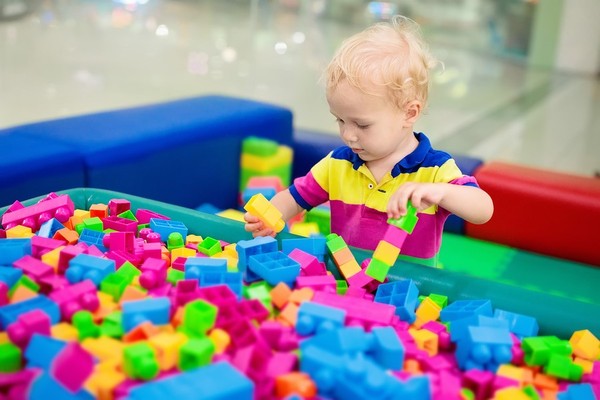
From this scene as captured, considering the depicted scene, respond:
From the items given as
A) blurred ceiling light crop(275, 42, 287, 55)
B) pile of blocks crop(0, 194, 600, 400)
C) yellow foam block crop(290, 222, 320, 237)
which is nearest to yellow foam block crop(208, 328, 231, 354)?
pile of blocks crop(0, 194, 600, 400)

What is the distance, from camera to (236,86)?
4.33 metres

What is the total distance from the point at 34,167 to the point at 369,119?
711mm

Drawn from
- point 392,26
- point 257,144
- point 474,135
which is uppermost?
point 392,26

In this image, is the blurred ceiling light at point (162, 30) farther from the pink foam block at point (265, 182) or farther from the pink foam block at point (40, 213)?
the pink foam block at point (40, 213)

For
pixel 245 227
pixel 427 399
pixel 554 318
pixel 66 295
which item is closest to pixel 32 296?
pixel 66 295

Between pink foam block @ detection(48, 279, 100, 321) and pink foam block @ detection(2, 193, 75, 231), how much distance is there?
27 centimetres

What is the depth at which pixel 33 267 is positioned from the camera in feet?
3.01

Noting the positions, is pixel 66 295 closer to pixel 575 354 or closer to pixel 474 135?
pixel 575 354

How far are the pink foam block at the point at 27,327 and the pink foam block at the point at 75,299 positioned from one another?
0.04m

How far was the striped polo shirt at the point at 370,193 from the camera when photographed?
3.84ft

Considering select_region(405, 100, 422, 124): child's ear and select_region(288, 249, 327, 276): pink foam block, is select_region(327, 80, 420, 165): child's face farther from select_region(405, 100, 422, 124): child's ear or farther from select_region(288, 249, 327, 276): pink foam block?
select_region(288, 249, 327, 276): pink foam block

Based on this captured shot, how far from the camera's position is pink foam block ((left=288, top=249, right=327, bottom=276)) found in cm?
100

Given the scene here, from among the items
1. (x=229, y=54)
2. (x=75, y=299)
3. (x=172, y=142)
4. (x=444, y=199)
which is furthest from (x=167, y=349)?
(x=229, y=54)

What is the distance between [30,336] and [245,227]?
42cm
